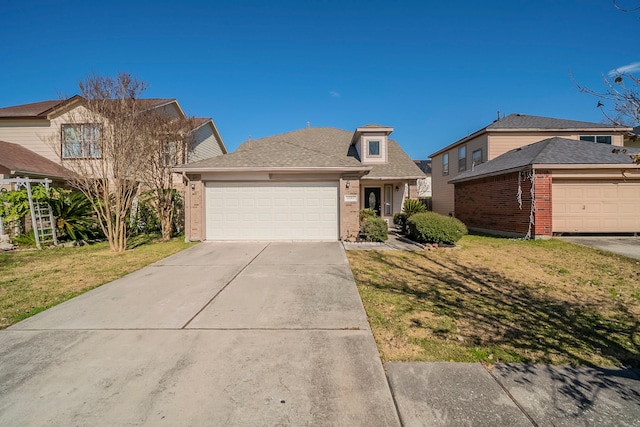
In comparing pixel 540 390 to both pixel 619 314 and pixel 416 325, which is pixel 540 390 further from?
pixel 619 314

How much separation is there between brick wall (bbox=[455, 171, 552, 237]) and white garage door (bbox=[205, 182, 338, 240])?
7277mm

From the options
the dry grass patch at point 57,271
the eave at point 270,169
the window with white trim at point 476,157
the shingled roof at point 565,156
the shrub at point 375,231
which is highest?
the window with white trim at point 476,157

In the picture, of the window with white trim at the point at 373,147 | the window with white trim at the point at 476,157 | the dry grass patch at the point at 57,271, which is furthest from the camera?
the window with white trim at the point at 476,157

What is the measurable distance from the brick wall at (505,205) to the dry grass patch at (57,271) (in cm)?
1275

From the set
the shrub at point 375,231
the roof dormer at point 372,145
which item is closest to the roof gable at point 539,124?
the roof dormer at point 372,145

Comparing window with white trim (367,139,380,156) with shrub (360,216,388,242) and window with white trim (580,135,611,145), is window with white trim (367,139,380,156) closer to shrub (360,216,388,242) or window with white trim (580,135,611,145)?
shrub (360,216,388,242)

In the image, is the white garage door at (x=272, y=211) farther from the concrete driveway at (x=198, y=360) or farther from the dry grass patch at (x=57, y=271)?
the concrete driveway at (x=198, y=360)

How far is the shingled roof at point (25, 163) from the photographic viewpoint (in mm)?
11094

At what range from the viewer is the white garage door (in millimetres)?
11023

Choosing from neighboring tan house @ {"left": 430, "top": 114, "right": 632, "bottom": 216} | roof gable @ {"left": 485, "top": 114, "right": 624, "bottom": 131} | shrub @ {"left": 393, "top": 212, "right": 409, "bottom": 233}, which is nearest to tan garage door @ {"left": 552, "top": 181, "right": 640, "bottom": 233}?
shrub @ {"left": 393, "top": 212, "right": 409, "bottom": 233}

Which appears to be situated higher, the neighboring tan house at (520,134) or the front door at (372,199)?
the neighboring tan house at (520,134)

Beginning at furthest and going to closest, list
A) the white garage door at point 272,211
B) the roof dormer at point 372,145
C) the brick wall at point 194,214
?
the roof dormer at point 372,145 → the white garage door at point 272,211 → the brick wall at point 194,214

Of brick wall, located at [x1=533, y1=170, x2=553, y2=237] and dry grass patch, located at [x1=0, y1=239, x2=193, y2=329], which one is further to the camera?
brick wall, located at [x1=533, y1=170, x2=553, y2=237]

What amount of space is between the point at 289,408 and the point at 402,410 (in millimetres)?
916
